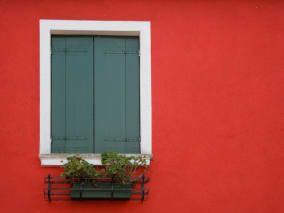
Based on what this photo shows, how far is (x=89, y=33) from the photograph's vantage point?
6559 mm

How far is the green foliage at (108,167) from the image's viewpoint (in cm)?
593

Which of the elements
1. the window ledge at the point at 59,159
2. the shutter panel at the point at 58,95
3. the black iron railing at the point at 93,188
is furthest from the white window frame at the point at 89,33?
the black iron railing at the point at 93,188

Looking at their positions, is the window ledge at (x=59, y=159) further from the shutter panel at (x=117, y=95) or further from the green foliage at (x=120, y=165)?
the shutter panel at (x=117, y=95)

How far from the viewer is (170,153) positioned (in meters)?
6.32

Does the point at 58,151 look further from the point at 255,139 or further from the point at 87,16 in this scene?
the point at 255,139

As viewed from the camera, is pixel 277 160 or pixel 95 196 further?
pixel 277 160

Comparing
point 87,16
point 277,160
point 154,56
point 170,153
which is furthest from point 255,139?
point 87,16

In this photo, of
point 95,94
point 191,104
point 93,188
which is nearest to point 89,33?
point 95,94

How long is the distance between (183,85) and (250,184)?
4.74 feet

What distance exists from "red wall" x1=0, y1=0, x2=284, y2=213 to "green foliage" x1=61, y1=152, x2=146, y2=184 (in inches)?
12.2

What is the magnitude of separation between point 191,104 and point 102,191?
Answer: 1.51 meters

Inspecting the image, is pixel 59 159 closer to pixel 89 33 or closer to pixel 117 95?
pixel 117 95

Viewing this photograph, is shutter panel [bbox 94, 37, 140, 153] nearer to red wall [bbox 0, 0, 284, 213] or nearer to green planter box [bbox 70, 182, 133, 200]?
red wall [bbox 0, 0, 284, 213]

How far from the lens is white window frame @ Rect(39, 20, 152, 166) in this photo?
6.25 m
